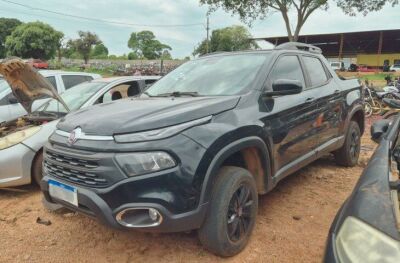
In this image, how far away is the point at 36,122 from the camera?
532 cm

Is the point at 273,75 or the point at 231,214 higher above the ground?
the point at 273,75

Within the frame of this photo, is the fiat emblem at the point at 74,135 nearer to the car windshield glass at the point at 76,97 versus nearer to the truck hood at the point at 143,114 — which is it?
the truck hood at the point at 143,114

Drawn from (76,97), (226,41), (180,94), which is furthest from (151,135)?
(226,41)

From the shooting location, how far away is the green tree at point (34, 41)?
53.1 metres

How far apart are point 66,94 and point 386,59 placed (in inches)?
1810

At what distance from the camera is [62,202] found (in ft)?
10.2

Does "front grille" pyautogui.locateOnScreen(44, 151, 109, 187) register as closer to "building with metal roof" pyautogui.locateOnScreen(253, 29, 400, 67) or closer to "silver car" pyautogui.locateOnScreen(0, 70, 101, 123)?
"silver car" pyautogui.locateOnScreen(0, 70, 101, 123)

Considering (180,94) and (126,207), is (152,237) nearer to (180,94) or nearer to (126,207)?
(126,207)

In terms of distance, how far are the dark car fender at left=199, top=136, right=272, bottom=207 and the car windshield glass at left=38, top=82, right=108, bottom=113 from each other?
3.27 m

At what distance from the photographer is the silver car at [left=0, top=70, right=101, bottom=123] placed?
7368mm

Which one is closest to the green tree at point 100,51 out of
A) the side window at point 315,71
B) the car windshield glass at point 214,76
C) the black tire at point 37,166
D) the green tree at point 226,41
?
the green tree at point 226,41

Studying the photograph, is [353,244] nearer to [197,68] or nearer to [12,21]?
[197,68]

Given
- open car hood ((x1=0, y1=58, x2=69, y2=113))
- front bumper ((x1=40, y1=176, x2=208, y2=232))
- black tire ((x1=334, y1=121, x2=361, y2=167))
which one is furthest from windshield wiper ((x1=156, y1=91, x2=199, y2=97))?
black tire ((x1=334, y1=121, x2=361, y2=167))

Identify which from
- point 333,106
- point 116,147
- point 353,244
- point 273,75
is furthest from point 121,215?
point 333,106
